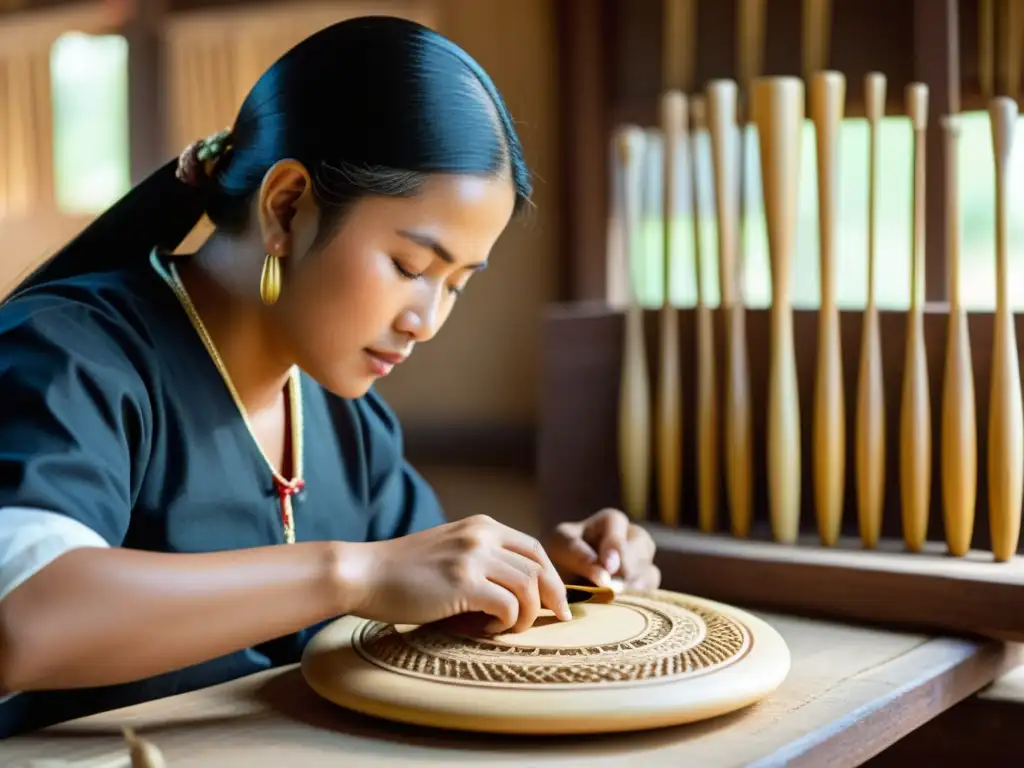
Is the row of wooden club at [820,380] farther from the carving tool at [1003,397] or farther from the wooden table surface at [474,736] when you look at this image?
the wooden table surface at [474,736]

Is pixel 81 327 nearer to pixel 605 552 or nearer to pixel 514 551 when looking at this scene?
pixel 514 551

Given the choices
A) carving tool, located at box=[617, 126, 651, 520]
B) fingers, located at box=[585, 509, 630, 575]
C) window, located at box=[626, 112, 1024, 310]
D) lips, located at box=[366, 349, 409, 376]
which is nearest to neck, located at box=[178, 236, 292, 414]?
lips, located at box=[366, 349, 409, 376]

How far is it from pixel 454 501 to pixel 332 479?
1826mm

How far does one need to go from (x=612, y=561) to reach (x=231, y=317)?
44cm

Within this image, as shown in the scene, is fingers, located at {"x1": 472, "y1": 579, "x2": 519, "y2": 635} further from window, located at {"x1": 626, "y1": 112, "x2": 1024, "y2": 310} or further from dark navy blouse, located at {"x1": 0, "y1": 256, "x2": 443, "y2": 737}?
window, located at {"x1": 626, "y1": 112, "x2": 1024, "y2": 310}

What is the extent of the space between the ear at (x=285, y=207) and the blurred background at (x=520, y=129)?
0.76 feet

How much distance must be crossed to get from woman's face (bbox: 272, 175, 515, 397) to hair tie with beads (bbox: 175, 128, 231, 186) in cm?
15

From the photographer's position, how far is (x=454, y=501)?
305 centimetres

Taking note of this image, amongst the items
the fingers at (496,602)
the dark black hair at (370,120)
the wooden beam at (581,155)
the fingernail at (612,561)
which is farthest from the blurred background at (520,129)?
the fingers at (496,602)

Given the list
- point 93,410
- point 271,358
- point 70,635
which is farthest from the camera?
point 271,358

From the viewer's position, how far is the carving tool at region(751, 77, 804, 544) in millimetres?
1323

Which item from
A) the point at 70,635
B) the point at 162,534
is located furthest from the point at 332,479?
the point at 70,635

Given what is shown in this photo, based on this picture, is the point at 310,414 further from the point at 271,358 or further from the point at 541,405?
the point at 541,405

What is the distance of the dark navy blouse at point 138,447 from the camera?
2.87 ft
